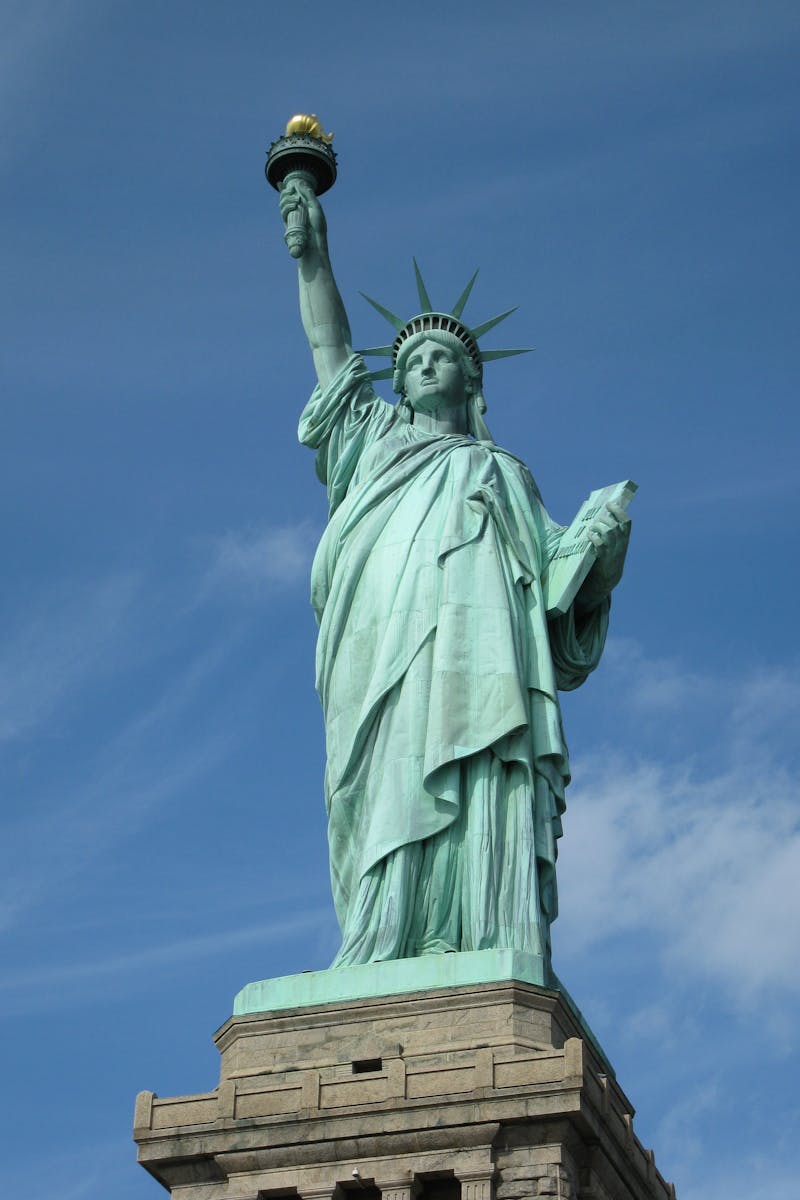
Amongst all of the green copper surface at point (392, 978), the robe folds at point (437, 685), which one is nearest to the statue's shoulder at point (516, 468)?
the robe folds at point (437, 685)

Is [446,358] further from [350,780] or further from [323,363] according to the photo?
[350,780]

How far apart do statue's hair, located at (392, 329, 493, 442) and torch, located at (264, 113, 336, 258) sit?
1.96 metres

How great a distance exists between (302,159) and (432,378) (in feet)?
10.2

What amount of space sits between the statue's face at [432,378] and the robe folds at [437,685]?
0.59 m

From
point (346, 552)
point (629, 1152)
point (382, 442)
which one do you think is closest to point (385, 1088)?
point (629, 1152)

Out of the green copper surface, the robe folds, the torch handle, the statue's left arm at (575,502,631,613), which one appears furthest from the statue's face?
the green copper surface

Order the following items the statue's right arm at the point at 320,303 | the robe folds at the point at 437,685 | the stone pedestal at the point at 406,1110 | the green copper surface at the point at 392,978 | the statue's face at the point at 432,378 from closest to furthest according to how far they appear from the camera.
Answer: the stone pedestal at the point at 406,1110 → the green copper surface at the point at 392,978 → the robe folds at the point at 437,685 → the statue's face at the point at 432,378 → the statue's right arm at the point at 320,303

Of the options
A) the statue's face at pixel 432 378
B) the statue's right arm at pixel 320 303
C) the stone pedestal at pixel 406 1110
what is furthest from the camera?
the statue's right arm at pixel 320 303

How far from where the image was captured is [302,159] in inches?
1091

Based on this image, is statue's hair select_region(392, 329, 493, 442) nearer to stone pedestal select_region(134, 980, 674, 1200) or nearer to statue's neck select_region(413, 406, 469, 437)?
statue's neck select_region(413, 406, 469, 437)

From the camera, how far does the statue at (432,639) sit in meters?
22.7

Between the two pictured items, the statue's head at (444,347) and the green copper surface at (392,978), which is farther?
the statue's head at (444,347)

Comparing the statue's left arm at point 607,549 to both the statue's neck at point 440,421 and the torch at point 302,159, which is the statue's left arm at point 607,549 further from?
the torch at point 302,159

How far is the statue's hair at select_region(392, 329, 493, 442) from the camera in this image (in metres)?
27.1
